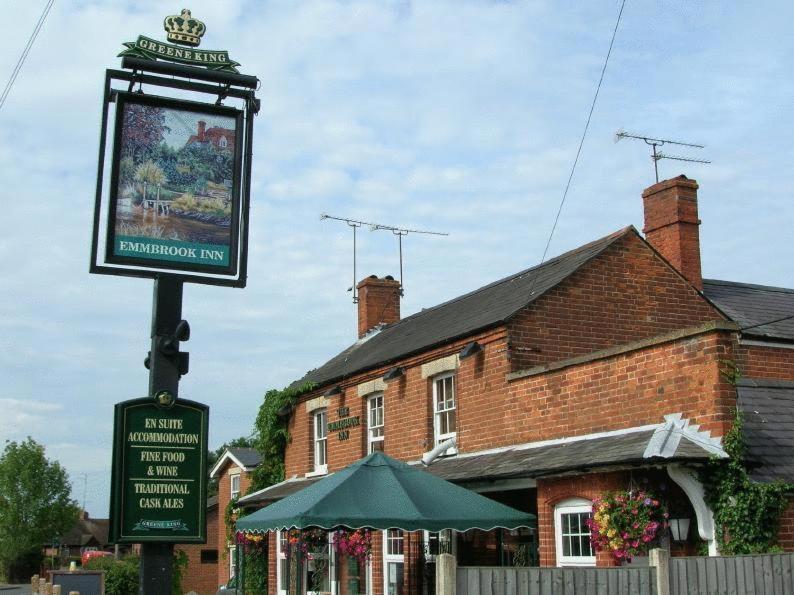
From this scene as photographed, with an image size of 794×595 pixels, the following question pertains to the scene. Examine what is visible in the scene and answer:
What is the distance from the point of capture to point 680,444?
1155 cm

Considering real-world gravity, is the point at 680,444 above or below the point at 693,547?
above

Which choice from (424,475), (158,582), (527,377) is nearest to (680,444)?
(424,475)

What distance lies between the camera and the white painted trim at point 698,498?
11414mm

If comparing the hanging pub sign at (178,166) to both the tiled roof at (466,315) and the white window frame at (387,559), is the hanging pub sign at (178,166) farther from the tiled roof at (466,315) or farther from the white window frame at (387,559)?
the white window frame at (387,559)

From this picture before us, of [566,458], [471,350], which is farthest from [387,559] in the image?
[566,458]

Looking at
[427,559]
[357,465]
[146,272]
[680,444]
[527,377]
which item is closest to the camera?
[146,272]

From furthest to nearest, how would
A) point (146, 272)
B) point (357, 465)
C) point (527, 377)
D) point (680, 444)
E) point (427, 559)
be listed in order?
point (427, 559) < point (527, 377) < point (357, 465) < point (680, 444) < point (146, 272)

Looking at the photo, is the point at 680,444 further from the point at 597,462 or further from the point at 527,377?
the point at 527,377

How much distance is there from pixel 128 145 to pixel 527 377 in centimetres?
758

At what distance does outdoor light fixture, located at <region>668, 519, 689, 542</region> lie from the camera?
11695 mm

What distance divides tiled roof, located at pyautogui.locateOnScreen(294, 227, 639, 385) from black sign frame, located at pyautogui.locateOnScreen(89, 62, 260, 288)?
680cm

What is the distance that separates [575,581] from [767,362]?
813 cm

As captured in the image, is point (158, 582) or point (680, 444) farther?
point (680, 444)

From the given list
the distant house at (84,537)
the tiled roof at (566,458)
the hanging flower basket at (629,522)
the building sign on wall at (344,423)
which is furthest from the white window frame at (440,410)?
the distant house at (84,537)
